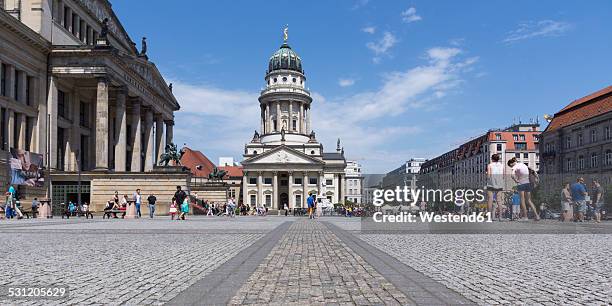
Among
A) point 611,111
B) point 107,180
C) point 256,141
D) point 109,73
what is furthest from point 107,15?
point 256,141

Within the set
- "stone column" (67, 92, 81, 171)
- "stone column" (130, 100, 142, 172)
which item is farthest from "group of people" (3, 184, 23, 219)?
"stone column" (130, 100, 142, 172)

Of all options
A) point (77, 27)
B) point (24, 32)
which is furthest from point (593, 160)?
point (24, 32)

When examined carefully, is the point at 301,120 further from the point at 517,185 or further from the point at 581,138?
the point at 517,185

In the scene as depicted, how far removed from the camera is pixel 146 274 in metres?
8.20

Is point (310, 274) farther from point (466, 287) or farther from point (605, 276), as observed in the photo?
point (605, 276)

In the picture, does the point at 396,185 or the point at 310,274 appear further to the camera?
the point at 396,185

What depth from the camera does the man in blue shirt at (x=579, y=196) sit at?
68.9 feet

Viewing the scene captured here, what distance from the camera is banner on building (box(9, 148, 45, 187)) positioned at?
140 ft

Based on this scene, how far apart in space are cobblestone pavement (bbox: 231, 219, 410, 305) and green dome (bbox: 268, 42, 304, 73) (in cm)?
14550

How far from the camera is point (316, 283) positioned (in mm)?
7438

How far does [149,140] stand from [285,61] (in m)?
91.3

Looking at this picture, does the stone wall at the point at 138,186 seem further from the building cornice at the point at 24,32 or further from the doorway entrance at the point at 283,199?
the doorway entrance at the point at 283,199

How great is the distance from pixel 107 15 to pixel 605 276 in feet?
228

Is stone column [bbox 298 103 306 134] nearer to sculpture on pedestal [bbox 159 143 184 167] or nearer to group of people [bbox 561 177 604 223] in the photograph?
sculpture on pedestal [bbox 159 143 184 167]
